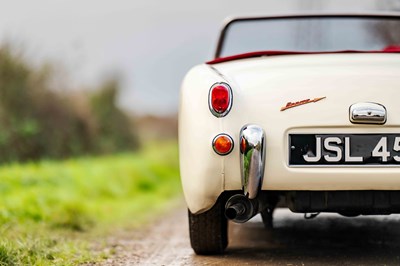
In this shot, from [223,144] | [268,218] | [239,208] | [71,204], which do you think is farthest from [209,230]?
[71,204]

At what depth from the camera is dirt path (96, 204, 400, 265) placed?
16.5 ft

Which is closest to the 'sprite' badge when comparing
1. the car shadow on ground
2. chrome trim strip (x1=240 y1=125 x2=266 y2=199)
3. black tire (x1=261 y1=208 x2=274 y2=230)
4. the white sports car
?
the white sports car

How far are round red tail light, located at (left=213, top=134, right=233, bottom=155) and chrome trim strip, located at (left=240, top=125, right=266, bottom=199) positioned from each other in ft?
0.22

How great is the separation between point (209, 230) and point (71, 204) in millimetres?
2999

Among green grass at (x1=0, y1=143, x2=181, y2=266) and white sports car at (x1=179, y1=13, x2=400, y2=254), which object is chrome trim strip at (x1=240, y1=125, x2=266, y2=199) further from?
green grass at (x1=0, y1=143, x2=181, y2=266)

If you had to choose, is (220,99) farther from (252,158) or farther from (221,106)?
(252,158)

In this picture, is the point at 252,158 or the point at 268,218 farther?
the point at 268,218

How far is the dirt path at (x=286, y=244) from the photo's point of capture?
5027 mm

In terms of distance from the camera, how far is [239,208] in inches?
183

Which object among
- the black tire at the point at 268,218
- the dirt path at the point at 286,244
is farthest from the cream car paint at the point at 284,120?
the black tire at the point at 268,218

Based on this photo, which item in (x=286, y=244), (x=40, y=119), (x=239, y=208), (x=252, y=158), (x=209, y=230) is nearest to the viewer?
(x=252, y=158)

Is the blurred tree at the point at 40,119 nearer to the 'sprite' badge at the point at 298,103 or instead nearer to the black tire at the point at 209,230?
the black tire at the point at 209,230

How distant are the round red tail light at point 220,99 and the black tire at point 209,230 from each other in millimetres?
635

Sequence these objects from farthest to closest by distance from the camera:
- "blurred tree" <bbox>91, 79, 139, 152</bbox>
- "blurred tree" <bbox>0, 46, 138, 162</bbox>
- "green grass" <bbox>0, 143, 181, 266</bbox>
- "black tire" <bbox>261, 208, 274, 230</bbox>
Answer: "blurred tree" <bbox>91, 79, 139, 152</bbox>
"blurred tree" <bbox>0, 46, 138, 162</bbox>
"black tire" <bbox>261, 208, 274, 230</bbox>
"green grass" <bbox>0, 143, 181, 266</bbox>
